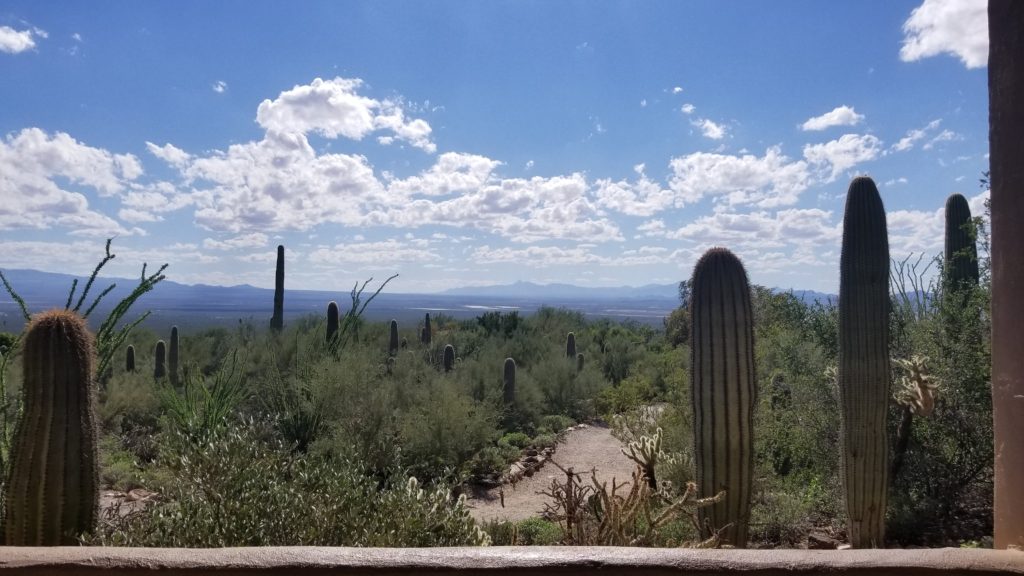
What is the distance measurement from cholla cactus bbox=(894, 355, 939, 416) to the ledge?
365cm

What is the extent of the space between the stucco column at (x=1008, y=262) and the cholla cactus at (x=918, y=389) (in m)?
3.20

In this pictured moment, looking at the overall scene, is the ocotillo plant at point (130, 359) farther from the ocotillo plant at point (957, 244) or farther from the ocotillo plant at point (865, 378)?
the ocotillo plant at point (957, 244)

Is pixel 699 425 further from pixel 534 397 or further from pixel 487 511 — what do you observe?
pixel 534 397

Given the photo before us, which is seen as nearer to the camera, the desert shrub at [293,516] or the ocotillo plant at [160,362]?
the desert shrub at [293,516]

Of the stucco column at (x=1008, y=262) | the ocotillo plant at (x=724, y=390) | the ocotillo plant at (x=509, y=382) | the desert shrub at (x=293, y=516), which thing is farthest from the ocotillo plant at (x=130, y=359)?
the stucco column at (x=1008, y=262)

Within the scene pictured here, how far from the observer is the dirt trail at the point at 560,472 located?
29.1 feet

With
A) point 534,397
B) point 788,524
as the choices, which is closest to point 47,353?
point 788,524

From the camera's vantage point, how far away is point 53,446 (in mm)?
4520

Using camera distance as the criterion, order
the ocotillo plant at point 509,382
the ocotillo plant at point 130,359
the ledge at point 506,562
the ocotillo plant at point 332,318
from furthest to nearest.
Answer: the ocotillo plant at point 130,359 → the ocotillo plant at point 509,382 → the ocotillo plant at point 332,318 → the ledge at point 506,562

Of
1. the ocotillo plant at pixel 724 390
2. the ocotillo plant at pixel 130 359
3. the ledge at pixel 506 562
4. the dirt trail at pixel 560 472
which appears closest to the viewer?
the ledge at pixel 506 562

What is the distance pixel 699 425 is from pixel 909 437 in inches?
121

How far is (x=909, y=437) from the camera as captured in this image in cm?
746

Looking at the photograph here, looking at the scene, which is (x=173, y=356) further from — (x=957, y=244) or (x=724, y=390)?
(x=957, y=244)

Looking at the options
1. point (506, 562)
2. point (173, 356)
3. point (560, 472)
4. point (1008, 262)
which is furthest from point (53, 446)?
point (173, 356)
